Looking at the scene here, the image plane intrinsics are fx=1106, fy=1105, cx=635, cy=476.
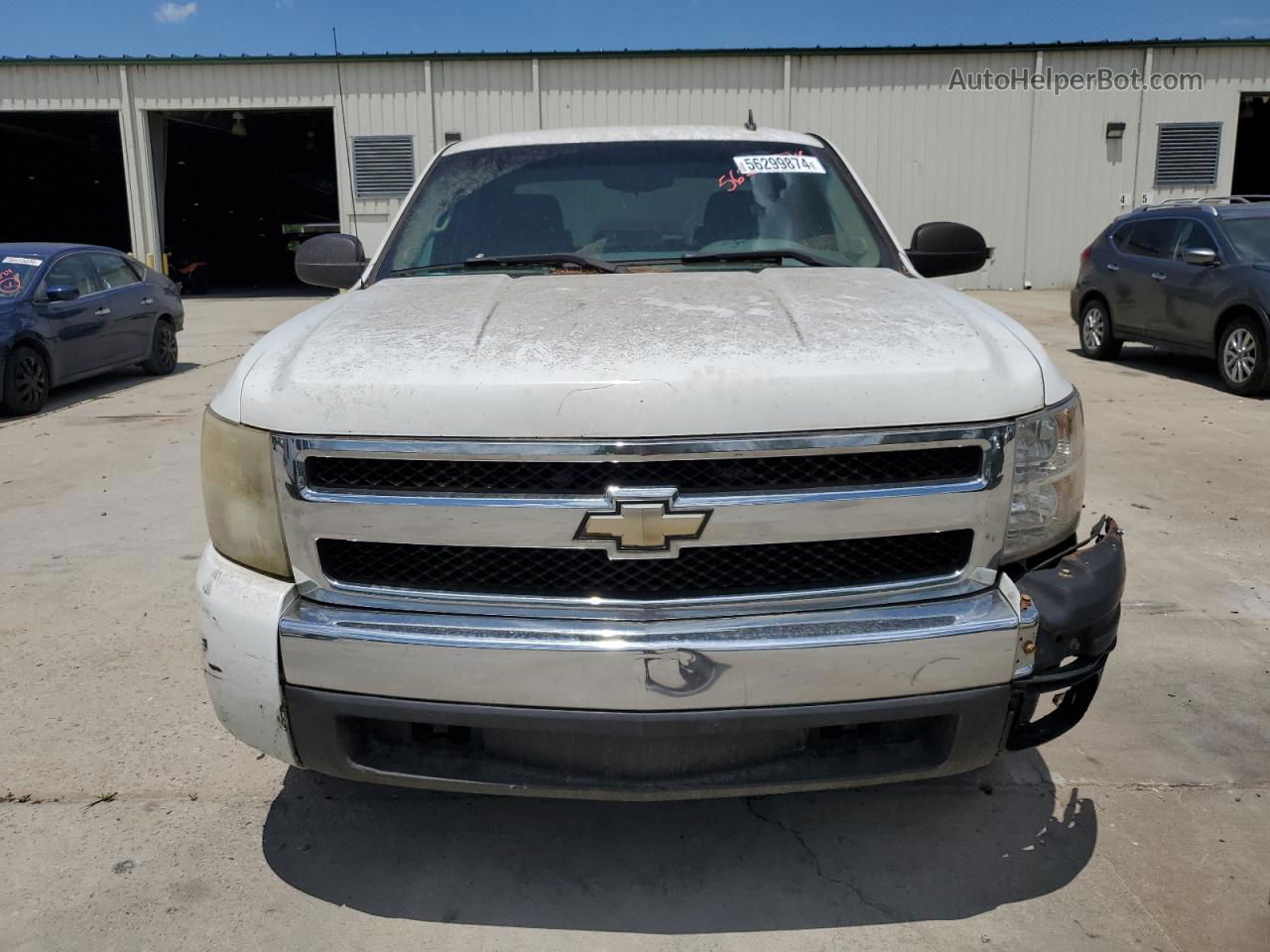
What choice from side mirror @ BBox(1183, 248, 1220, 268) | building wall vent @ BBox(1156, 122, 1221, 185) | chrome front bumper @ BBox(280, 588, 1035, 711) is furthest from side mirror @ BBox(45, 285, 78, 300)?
building wall vent @ BBox(1156, 122, 1221, 185)

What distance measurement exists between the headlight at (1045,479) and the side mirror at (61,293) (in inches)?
386

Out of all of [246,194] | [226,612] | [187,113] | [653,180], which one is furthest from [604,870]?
[246,194]

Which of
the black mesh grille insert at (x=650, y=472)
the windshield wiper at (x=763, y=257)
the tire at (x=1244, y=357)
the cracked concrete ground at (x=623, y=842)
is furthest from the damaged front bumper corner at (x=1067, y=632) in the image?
the tire at (x=1244, y=357)

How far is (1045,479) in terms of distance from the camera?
248 centimetres

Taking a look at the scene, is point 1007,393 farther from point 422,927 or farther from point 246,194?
point 246,194

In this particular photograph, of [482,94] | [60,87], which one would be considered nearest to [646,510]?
[482,94]

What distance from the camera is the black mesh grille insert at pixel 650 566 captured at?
2355 mm

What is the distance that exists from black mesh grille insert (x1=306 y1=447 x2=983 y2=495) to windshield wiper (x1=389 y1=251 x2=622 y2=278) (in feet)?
4.34

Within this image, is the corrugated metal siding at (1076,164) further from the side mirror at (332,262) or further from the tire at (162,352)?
the side mirror at (332,262)

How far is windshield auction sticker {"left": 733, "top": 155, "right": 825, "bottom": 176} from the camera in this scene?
3.98 meters

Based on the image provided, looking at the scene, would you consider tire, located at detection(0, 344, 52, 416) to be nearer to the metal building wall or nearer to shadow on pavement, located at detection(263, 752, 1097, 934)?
shadow on pavement, located at detection(263, 752, 1097, 934)

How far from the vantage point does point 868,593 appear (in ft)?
7.88

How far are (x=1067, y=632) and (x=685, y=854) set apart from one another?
116 centimetres

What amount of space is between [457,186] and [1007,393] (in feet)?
7.67
